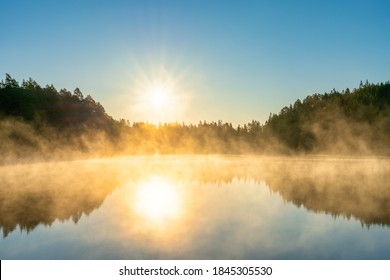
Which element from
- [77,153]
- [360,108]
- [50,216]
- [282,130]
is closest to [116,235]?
[50,216]

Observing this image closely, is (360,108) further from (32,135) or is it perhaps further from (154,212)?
(154,212)

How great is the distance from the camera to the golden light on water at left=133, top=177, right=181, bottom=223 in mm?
21750

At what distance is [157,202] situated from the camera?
87.1ft

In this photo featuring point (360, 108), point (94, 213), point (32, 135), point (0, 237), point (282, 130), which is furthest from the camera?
point (282, 130)

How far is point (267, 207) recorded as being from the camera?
24.8 m

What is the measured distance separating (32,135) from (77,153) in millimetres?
30216

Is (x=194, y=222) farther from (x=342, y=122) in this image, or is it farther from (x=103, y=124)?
(x=103, y=124)

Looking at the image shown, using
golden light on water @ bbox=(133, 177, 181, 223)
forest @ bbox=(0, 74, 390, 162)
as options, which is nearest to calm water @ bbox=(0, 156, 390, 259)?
golden light on water @ bbox=(133, 177, 181, 223)

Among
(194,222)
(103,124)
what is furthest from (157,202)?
(103,124)

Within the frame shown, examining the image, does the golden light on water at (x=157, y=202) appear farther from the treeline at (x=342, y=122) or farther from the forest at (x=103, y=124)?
the treeline at (x=342, y=122)

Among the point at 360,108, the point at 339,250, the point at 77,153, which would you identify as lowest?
the point at 339,250

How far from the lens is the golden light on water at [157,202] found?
21.8 meters

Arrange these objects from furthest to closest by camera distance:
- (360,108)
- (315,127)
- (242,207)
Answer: (315,127) → (360,108) → (242,207)

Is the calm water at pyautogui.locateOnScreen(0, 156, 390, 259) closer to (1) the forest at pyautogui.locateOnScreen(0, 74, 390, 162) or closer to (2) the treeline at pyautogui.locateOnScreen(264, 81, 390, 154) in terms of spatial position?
(1) the forest at pyautogui.locateOnScreen(0, 74, 390, 162)
